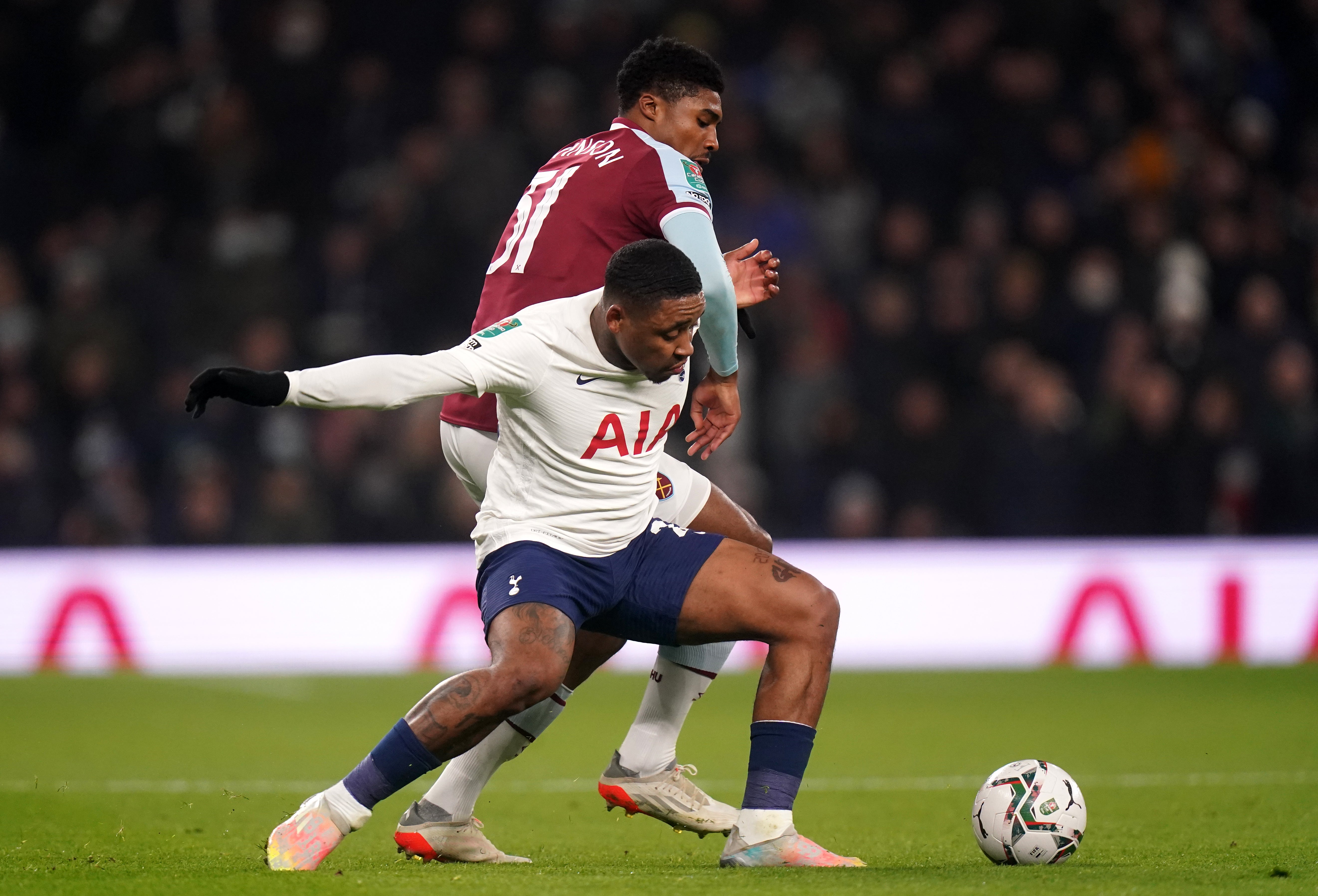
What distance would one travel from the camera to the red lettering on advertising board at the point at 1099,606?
1065 centimetres

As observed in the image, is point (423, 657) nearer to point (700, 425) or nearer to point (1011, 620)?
point (1011, 620)

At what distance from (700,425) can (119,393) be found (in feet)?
23.8

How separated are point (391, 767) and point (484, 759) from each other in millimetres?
674

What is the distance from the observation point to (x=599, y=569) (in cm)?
426

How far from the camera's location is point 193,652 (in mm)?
10570

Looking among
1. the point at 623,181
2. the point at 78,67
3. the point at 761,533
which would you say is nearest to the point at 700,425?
the point at 761,533

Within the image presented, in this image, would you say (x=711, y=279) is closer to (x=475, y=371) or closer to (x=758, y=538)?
(x=475, y=371)

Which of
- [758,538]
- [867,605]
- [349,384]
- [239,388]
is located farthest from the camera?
[867,605]

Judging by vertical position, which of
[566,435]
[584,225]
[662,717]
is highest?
[584,225]

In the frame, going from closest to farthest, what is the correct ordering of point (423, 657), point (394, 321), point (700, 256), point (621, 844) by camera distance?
point (700, 256) < point (621, 844) < point (423, 657) < point (394, 321)

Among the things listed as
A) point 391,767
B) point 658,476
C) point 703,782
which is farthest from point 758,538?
point 703,782

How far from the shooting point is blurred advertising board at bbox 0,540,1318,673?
34.5ft

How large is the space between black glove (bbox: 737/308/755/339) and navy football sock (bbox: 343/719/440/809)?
5.16 feet

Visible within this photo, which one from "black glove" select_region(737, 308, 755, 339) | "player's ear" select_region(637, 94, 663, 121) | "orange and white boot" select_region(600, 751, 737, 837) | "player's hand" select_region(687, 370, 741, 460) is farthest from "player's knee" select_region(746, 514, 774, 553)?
"player's ear" select_region(637, 94, 663, 121)
